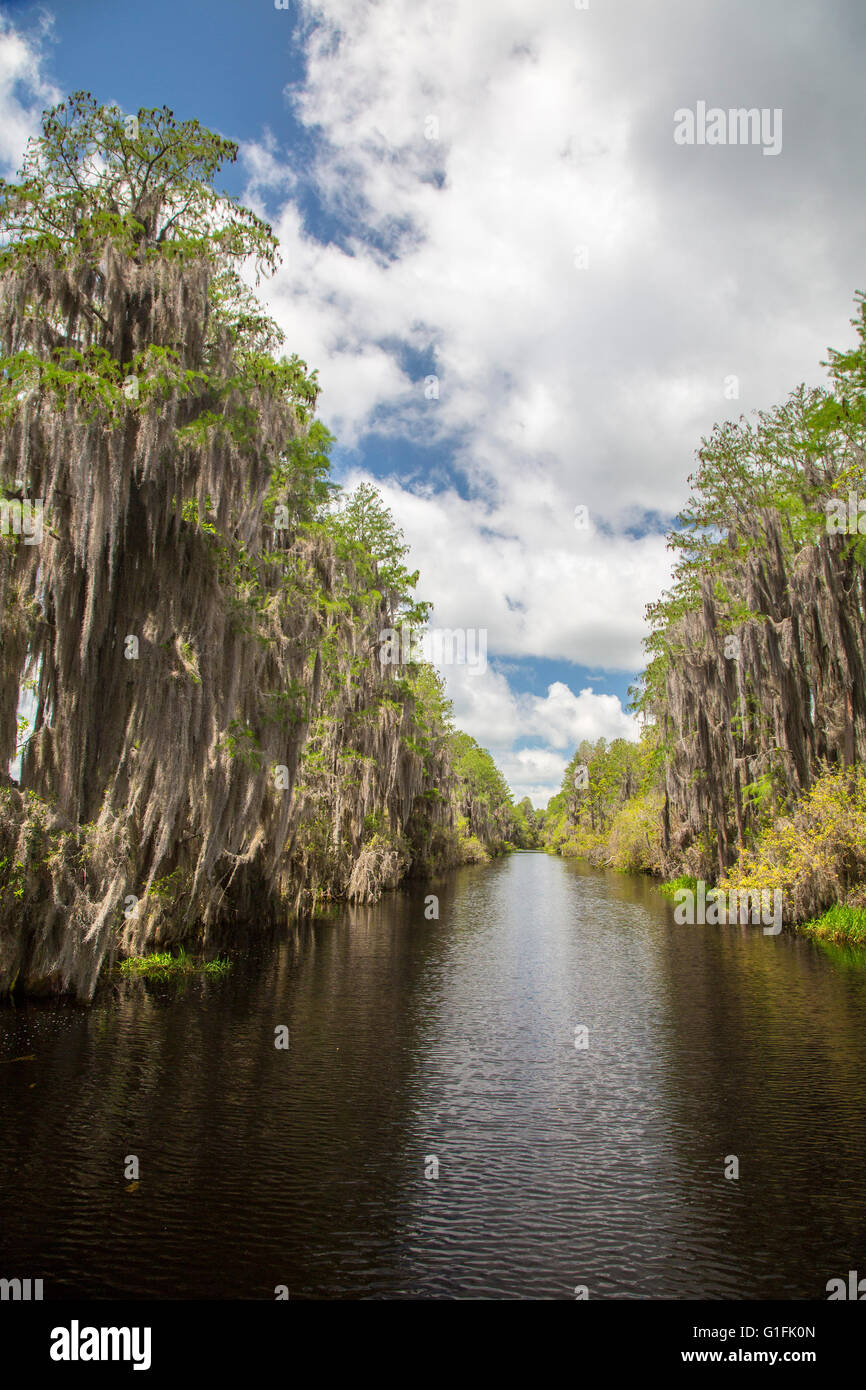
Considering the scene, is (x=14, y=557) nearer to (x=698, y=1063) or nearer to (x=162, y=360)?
(x=162, y=360)

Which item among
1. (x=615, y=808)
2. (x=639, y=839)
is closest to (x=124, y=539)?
(x=639, y=839)

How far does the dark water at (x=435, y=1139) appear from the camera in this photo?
5723 mm

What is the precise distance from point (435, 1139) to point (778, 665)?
19.2 m

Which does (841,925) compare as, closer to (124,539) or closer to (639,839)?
(124,539)

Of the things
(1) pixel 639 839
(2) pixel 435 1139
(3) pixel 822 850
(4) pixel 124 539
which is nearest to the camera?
(2) pixel 435 1139

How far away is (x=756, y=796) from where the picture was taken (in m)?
28.3

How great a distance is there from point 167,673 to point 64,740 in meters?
1.92

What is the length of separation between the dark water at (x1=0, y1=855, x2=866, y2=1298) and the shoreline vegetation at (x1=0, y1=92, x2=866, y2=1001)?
9.91ft

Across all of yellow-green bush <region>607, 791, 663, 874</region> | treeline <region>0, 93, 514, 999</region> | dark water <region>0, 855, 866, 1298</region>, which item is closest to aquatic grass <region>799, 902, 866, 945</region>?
dark water <region>0, 855, 866, 1298</region>

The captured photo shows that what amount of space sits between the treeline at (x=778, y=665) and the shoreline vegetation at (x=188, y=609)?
0.38ft

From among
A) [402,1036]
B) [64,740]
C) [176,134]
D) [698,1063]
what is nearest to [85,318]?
[176,134]

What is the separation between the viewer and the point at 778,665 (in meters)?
23.0

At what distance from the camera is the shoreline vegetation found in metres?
11.7

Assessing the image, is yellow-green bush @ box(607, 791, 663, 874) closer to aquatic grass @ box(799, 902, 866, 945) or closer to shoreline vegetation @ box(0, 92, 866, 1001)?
shoreline vegetation @ box(0, 92, 866, 1001)
